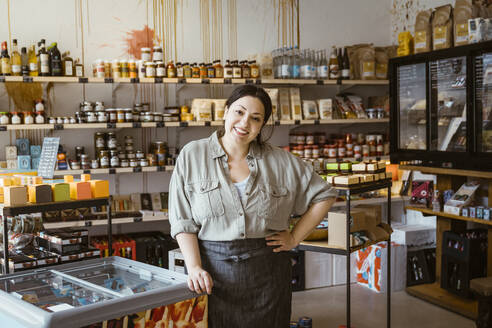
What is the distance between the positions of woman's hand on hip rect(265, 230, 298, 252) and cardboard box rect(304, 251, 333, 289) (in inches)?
115

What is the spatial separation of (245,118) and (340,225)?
156 centimetres

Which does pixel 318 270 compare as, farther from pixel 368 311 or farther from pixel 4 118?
pixel 4 118

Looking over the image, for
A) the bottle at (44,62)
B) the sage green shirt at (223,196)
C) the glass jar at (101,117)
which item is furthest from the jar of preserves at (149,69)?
the sage green shirt at (223,196)

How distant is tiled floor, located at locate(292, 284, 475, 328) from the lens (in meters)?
4.29

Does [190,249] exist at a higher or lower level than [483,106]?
lower

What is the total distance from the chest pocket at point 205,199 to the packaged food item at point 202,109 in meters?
3.08

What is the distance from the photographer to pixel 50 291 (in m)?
2.13

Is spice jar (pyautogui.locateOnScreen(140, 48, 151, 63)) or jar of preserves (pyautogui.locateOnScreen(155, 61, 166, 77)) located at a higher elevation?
spice jar (pyautogui.locateOnScreen(140, 48, 151, 63))

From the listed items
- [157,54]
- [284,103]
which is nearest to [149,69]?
[157,54]

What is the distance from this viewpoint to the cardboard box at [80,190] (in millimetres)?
2719

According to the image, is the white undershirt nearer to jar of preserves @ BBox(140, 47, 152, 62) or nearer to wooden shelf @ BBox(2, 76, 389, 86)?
wooden shelf @ BBox(2, 76, 389, 86)

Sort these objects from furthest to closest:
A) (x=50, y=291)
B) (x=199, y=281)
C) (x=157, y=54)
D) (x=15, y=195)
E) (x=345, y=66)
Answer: (x=345, y=66) < (x=157, y=54) < (x=15, y=195) < (x=50, y=291) < (x=199, y=281)

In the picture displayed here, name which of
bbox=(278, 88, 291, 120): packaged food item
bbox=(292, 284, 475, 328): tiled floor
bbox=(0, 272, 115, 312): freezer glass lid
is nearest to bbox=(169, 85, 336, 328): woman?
bbox=(0, 272, 115, 312): freezer glass lid

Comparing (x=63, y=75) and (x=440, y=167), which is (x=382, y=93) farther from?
(x=63, y=75)
